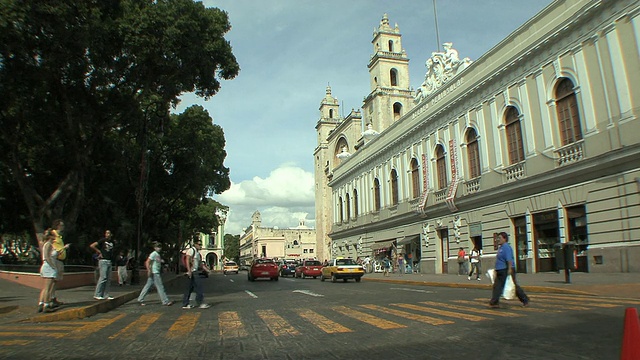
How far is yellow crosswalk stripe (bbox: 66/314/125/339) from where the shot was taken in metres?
7.65

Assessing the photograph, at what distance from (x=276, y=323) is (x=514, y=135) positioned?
19463 mm

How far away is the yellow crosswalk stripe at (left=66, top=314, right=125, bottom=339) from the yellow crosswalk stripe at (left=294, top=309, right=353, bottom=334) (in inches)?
149

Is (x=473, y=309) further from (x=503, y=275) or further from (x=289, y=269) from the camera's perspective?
(x=289, y=269)

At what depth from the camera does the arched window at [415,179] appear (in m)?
34.9

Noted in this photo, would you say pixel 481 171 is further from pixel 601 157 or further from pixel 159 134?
pixel 159 134

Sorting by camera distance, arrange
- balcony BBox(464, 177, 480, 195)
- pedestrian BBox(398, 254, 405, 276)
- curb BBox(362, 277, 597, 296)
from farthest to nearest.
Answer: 1. pedestrian BBox(398, 254, 405, 276)
2. balcony BBox(464, 177, 480, 195)
3. curb BBox(362, 277, 597, 296)

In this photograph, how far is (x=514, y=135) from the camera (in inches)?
947

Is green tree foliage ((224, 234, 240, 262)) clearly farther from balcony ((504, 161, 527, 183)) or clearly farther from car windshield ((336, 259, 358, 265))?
balcony ((504, 161, 527, 183))

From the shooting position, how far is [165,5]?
16438 millimetres

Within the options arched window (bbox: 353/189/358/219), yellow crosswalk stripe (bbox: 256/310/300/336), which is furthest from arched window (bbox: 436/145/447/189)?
yellow crosswalk stripe (bbox: 256/310/300/336)

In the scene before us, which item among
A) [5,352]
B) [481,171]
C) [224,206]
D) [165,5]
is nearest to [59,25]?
[165,5]

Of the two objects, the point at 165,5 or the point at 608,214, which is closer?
the point at 165,5

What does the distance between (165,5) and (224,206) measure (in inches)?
1619

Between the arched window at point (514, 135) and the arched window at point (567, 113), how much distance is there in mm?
2643
